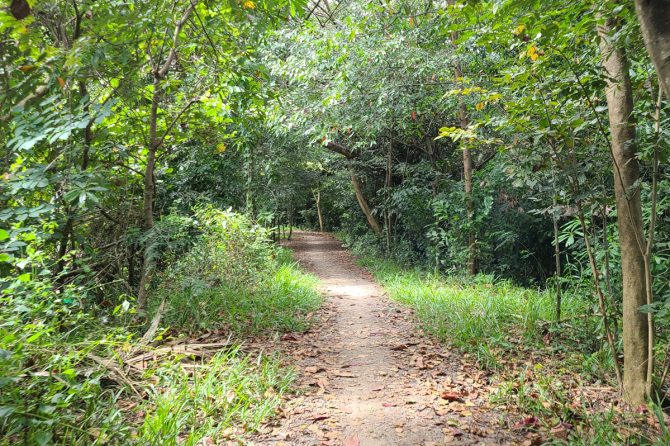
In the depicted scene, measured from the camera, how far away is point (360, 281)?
31.7 ft

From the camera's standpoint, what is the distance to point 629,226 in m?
2.94

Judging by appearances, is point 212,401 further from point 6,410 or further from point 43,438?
point 6,410

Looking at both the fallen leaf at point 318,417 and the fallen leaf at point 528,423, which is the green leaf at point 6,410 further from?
the fallen leaf at point 528,423

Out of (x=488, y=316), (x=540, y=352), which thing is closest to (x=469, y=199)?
(x=488, y=316)

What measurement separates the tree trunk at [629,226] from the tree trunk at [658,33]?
199cm

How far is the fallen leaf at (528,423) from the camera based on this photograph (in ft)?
9.18

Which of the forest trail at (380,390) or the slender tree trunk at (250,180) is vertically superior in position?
the slender tree trunk at (250,180)

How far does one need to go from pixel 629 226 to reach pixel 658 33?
88.1 inches

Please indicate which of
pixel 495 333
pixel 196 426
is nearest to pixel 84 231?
A: pixel 196 426

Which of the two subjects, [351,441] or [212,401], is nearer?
[351,441]

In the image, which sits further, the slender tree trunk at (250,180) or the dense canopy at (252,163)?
the slender tree trunk at (250,180)

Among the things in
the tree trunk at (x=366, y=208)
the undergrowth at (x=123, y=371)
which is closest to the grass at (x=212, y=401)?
the undergrowth at (x=123, y=371)

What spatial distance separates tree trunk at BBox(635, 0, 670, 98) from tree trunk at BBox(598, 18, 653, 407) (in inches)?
78.3

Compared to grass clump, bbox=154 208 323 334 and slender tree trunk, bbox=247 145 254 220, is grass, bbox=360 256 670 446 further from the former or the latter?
slender tree trunk, bbox=247 145 254 220
